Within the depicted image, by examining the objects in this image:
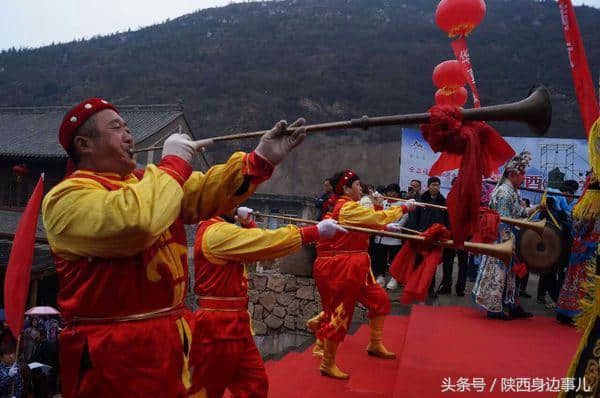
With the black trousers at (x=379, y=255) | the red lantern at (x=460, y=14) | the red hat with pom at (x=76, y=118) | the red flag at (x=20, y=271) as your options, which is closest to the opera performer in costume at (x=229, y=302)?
the red flag at (x=20, y=271)

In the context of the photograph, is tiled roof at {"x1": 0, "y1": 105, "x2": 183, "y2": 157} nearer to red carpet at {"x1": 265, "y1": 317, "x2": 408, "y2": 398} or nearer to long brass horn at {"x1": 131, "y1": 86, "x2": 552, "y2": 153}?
red carpet at {"x1": 265, "y1": 317, "x2": 408, "y2": 398}

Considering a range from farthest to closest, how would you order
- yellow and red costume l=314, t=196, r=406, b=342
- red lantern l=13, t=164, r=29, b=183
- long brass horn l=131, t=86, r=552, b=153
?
red lantern l=13, t=164, r=29, b=183 < yellow and red costume l=314, t=196, r=406, b=342 < long brass horn l=131, t=86, r=552, b=153

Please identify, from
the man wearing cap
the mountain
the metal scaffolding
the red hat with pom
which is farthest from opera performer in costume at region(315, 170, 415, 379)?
the mountain

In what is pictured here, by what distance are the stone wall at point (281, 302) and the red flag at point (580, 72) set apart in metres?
5.99

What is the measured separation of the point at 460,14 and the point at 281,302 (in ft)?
18.6

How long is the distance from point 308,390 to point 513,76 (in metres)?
35.2

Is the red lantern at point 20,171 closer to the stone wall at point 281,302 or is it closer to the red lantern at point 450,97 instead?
the stone wall at point 281,302

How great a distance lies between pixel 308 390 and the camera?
4.50 m

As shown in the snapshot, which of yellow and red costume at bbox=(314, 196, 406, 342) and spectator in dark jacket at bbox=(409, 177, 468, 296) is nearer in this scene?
yellow and red costume at bbox=(314, 196, 406, 342)

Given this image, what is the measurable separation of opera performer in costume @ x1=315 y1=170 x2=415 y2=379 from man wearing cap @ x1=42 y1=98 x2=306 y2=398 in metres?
2.80

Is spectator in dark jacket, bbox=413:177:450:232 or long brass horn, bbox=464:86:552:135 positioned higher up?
long brass horn, bbox=464:86:552:135

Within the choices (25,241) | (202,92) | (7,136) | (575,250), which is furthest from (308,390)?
(202,92)

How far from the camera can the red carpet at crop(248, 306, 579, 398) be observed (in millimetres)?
3783

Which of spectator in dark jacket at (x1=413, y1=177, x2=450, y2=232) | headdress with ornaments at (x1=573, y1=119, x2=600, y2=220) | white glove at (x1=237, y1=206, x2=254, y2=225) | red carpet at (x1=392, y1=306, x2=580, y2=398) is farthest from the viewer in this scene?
spectator in dark jacket at (x1=413, y1=177, x2=450, y2=232)
